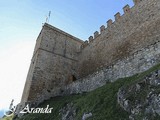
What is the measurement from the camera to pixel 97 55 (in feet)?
51.7

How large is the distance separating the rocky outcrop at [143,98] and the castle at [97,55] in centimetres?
230

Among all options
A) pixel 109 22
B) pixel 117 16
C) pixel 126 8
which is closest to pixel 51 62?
pixel 109 22

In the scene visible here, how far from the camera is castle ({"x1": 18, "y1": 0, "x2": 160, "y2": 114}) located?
8.74m

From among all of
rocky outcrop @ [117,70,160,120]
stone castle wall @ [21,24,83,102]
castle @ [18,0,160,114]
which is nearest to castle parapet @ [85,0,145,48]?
castle @ [18,0,160,114]

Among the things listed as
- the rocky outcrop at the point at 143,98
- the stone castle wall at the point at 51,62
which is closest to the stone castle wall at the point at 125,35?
the stone castle wall at the point at 51,62

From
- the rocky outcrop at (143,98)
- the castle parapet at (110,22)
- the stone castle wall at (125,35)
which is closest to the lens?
the rocky outcrop at (143,98)

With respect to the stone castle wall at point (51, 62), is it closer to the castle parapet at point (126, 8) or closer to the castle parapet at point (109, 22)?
the castle parapet at point (109, 22)

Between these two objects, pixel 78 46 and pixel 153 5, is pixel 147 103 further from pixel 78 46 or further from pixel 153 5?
pixel 78 46

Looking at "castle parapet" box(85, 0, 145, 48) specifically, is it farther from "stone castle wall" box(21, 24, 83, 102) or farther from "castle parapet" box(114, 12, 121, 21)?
"stone castle wall" box(21, 24, 83, 102)

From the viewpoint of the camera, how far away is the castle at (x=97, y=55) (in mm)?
8737

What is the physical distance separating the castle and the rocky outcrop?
230 cm

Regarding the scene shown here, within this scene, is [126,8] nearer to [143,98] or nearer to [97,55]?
[97,55]

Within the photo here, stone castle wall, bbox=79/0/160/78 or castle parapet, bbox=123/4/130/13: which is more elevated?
castle parapet, bbox=123/4/130/13

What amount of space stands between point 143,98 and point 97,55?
36.1ft
